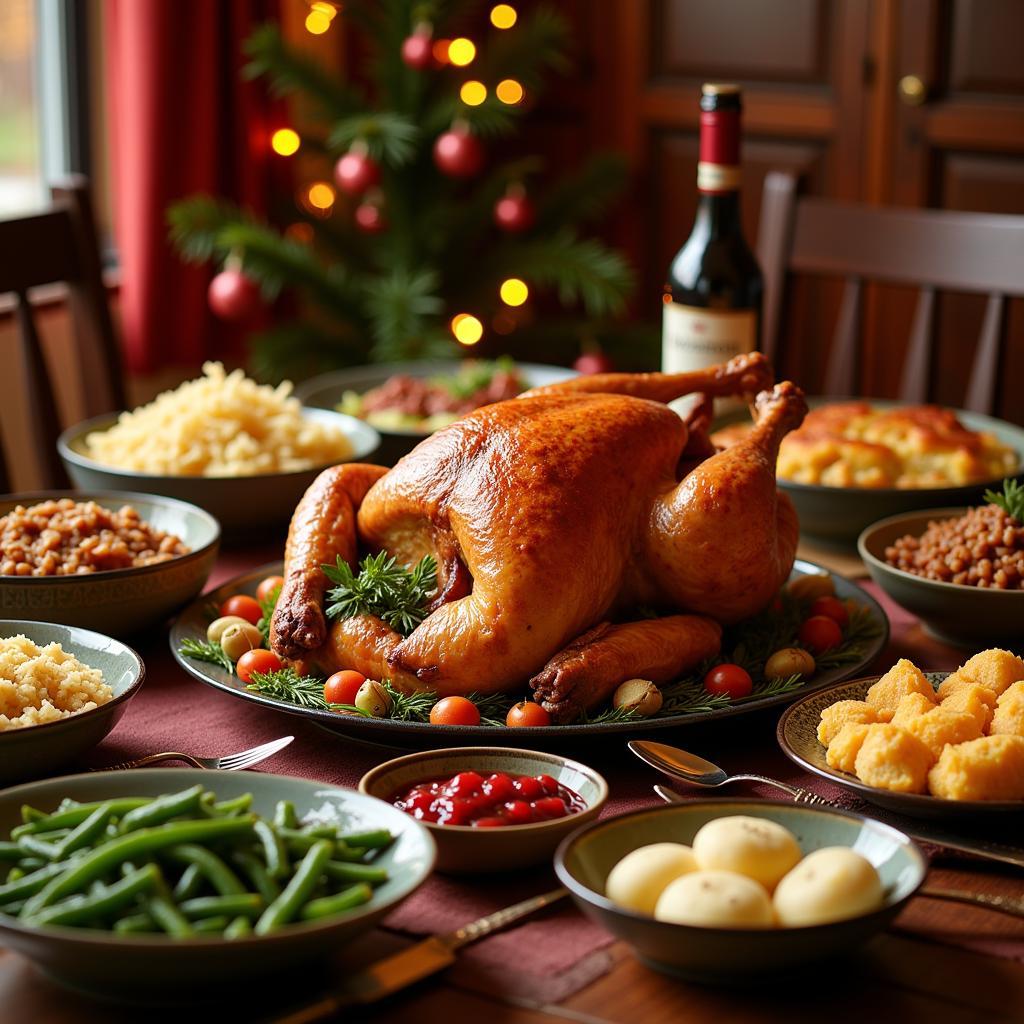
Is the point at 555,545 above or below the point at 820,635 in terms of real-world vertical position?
above

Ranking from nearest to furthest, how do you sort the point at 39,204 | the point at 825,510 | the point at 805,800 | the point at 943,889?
the point at 943,889 → the point at 805,800 → the point at 825,510 → the point at 39,204

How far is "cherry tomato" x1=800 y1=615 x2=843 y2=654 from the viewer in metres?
1.58

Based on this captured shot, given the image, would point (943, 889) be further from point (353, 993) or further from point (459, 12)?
point (459, 12)

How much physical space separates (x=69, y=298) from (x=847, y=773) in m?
1.98

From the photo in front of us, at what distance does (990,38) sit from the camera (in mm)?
4152

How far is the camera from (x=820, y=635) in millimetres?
1582

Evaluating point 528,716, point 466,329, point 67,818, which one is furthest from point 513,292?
point 67,818

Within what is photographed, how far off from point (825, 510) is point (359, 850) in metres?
1.13

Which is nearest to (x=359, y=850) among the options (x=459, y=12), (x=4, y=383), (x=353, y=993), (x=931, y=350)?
(x=353, y=993)

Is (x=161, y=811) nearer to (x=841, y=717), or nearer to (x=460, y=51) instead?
(x=841, y=717)

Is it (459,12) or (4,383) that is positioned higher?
(459,12)

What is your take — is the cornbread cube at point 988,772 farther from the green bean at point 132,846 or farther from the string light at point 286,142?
the string light at point 286,142

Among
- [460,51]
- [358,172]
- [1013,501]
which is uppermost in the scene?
[460,51]

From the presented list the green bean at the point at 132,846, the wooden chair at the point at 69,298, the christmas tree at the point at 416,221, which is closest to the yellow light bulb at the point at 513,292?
the christmas tree at the point at 416,221
